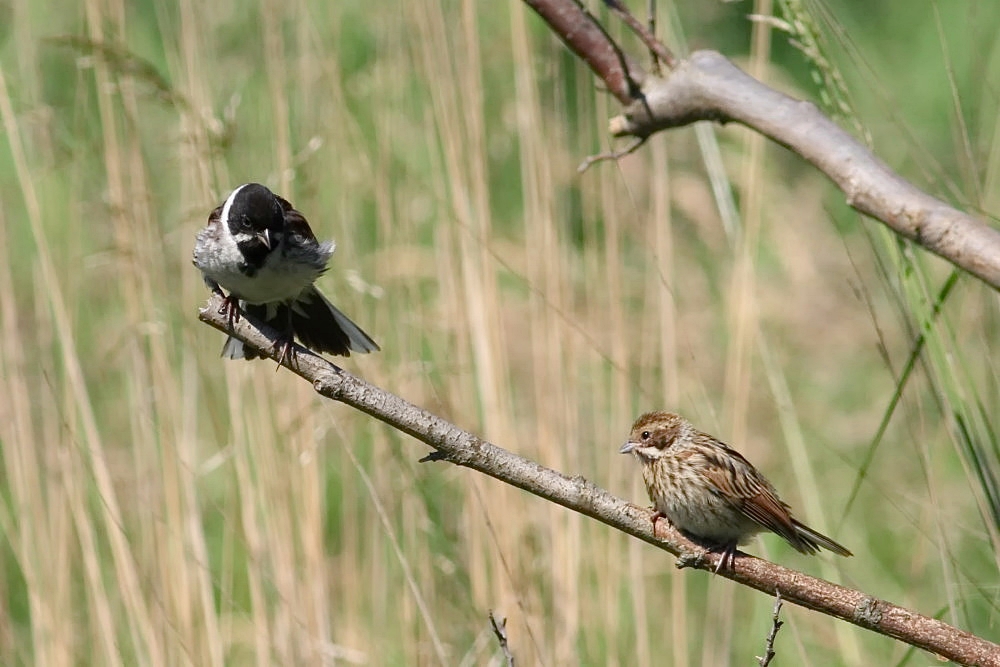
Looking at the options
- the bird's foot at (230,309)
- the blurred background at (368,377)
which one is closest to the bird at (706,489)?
the blurred background at (368,377)

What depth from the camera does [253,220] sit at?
9.32 ft

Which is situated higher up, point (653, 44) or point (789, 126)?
point (653, 44)

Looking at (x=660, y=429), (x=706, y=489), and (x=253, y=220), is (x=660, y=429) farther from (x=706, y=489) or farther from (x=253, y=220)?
(x=253, y=220)

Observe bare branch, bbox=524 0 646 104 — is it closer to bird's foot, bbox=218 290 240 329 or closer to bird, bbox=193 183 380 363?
bird's foot, bbox=218 290 240 329

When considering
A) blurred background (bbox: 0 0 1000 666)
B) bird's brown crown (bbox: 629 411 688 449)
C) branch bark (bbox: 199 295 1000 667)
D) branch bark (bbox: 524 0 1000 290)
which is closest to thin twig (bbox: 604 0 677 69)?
branch bark (bbox: 524 0 1000 290)

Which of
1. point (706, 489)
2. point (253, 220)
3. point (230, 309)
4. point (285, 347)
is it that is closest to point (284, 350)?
point (285, 347)

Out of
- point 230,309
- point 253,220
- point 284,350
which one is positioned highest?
point 253,220

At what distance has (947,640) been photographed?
1.68 meters

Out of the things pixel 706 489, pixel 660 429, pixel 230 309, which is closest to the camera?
pixel 230 309

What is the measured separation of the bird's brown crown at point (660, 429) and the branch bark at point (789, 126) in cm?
106

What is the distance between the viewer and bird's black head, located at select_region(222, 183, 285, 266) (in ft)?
9.20

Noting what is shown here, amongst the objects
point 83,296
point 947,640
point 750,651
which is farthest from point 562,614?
point 83,296

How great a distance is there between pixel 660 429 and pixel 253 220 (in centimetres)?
103

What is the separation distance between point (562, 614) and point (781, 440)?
1.79m
